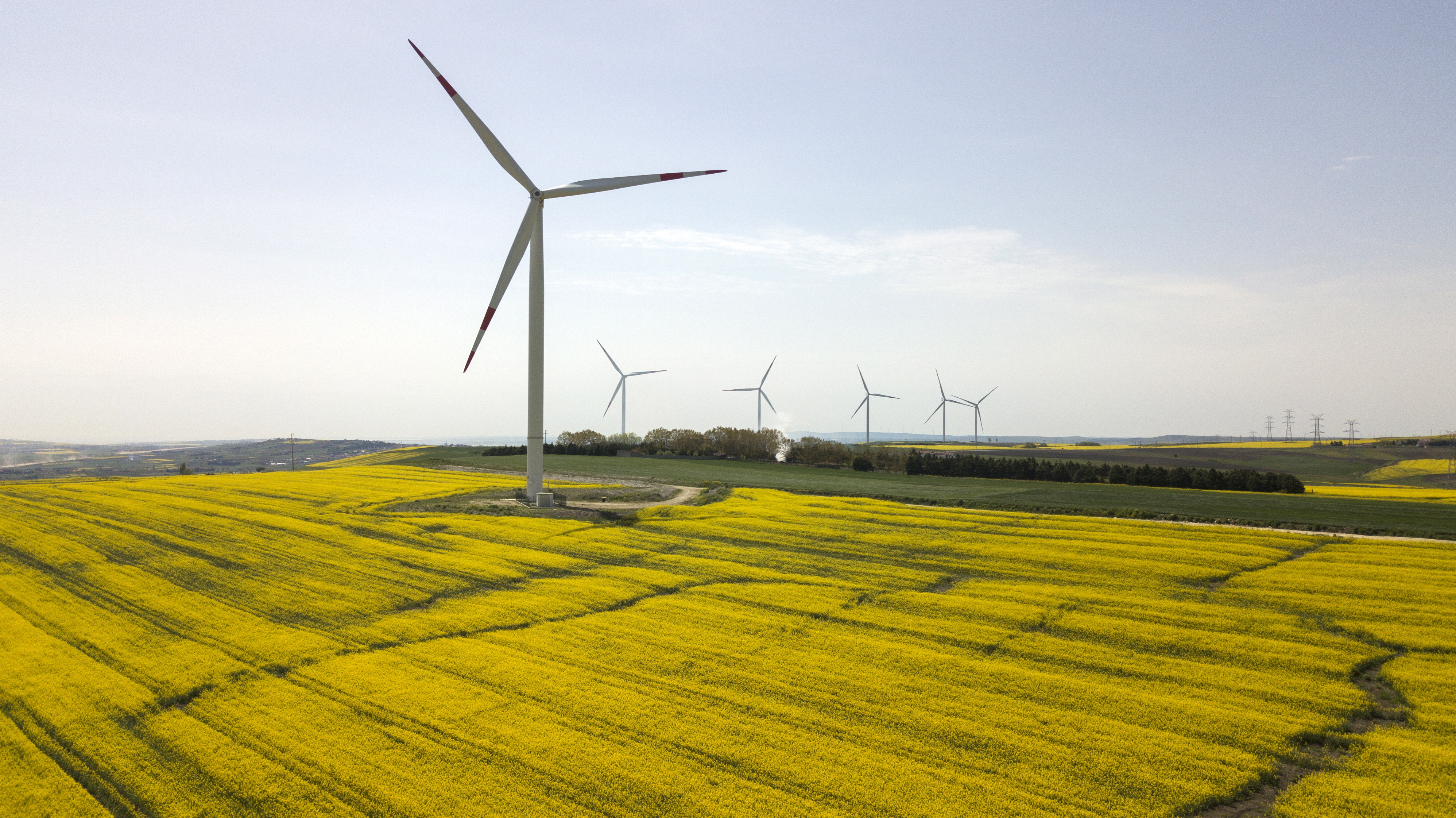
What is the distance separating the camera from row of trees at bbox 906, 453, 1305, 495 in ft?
152

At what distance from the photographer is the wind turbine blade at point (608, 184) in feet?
118

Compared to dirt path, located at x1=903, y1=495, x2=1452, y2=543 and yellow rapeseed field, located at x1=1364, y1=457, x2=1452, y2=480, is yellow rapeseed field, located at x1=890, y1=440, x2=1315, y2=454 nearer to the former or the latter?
yellow rapeseed field, located at x1=1364, y1=457, x2=1452, y2=480

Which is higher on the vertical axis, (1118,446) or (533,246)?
(533,246)

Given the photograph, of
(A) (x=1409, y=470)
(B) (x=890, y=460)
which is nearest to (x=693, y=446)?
(B) (x=890, y=460)

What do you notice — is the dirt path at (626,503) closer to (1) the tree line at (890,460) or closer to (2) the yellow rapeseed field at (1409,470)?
(1) the tree line at (890,460)

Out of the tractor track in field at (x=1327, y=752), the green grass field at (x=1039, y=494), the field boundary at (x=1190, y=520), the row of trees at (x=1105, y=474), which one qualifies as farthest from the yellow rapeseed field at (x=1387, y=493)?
the tractor track in field at (x=1327, y=752)

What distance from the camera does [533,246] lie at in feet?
120

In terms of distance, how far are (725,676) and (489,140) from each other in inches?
1235

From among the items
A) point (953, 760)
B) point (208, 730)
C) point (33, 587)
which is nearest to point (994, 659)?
point (953, 760)

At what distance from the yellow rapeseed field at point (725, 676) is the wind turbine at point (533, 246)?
9.91 metres

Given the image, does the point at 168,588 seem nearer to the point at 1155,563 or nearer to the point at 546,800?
the point at 546,800

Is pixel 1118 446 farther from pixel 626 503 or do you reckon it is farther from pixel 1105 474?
pixel 626 503

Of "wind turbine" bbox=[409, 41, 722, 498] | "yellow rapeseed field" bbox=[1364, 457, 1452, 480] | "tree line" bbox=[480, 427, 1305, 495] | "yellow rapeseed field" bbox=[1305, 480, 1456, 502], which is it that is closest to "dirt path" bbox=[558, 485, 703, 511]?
"wind turbine" bbox=[409, 41, 722, 498]

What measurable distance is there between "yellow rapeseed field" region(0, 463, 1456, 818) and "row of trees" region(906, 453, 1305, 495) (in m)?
22.6
